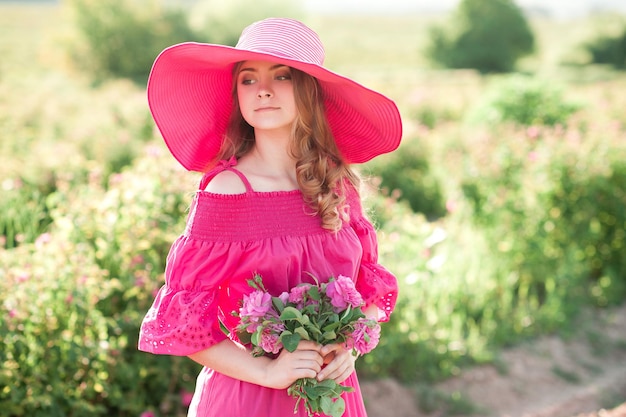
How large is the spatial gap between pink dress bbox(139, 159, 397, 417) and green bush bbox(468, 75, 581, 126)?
706cm

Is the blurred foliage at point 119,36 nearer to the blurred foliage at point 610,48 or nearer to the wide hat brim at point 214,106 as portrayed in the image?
the blurred foliage at point 610,48

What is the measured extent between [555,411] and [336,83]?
2961 mm

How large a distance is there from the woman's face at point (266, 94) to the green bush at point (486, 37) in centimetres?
3767

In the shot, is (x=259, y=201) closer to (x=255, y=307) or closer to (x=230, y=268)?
(x=230, y=268)

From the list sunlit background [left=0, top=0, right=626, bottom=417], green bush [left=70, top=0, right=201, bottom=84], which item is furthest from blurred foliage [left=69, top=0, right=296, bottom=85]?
sunlit background [left=0, top=0, right=626, bottom=417]

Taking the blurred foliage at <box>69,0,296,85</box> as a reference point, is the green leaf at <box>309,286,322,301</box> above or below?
below

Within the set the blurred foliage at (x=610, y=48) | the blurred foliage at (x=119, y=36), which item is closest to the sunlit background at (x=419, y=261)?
the blurred foliage at (x=119, y=36)

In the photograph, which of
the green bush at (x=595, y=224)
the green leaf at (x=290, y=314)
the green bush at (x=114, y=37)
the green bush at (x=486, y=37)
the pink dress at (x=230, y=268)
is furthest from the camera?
the green bush at (x=486, y=37)

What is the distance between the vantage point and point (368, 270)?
193cm

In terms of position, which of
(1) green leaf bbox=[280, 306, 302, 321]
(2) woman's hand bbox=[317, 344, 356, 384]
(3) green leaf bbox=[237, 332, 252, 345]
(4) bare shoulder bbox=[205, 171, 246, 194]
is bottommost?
(2) woman's hand bbox=[317, 344, 356, 384]

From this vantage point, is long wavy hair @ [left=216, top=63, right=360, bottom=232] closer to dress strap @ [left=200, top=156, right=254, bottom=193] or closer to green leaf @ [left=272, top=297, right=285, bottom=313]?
dress strap @ [left=200, top=156, right=254, bottom=193]

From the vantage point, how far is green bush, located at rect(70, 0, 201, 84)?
30.7 metres

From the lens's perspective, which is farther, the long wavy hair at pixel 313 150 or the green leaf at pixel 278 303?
the long wavy hair at pixel 313 150

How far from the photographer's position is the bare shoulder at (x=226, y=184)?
1.65 meters
